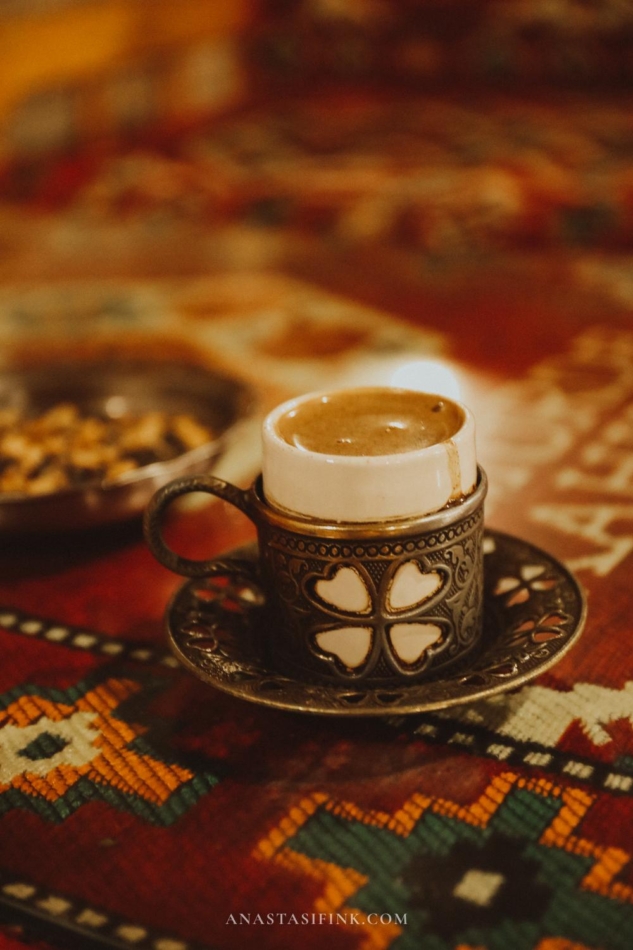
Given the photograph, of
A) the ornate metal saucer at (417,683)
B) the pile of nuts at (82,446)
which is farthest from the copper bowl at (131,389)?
the ornate metal saucer at (417,683)

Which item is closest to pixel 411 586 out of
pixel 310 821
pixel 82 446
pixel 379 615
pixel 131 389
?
pixel 379 615

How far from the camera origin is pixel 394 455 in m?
0.47

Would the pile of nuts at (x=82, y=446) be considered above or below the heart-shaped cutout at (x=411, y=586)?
below

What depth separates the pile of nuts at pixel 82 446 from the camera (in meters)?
0.76

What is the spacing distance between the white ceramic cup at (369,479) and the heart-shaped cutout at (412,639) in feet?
0.22

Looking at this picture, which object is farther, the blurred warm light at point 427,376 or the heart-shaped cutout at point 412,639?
the blurred warm light at point 427,376

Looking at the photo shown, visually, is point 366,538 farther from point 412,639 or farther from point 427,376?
point 427,376

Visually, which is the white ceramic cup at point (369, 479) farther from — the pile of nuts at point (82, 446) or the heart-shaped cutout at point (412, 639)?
the pile of nuts at point (82, 446)

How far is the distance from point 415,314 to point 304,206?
0.95 meters

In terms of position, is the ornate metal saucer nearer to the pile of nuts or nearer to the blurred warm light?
the pile of nuts

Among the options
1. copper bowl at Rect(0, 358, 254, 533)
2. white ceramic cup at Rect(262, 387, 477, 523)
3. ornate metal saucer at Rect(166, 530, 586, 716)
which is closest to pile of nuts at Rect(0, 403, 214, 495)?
copper bowl at Rect(0, 358, 254, 533)

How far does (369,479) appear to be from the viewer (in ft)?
1.54

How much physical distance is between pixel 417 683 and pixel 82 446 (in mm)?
431

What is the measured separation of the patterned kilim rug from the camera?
1.29 ft
